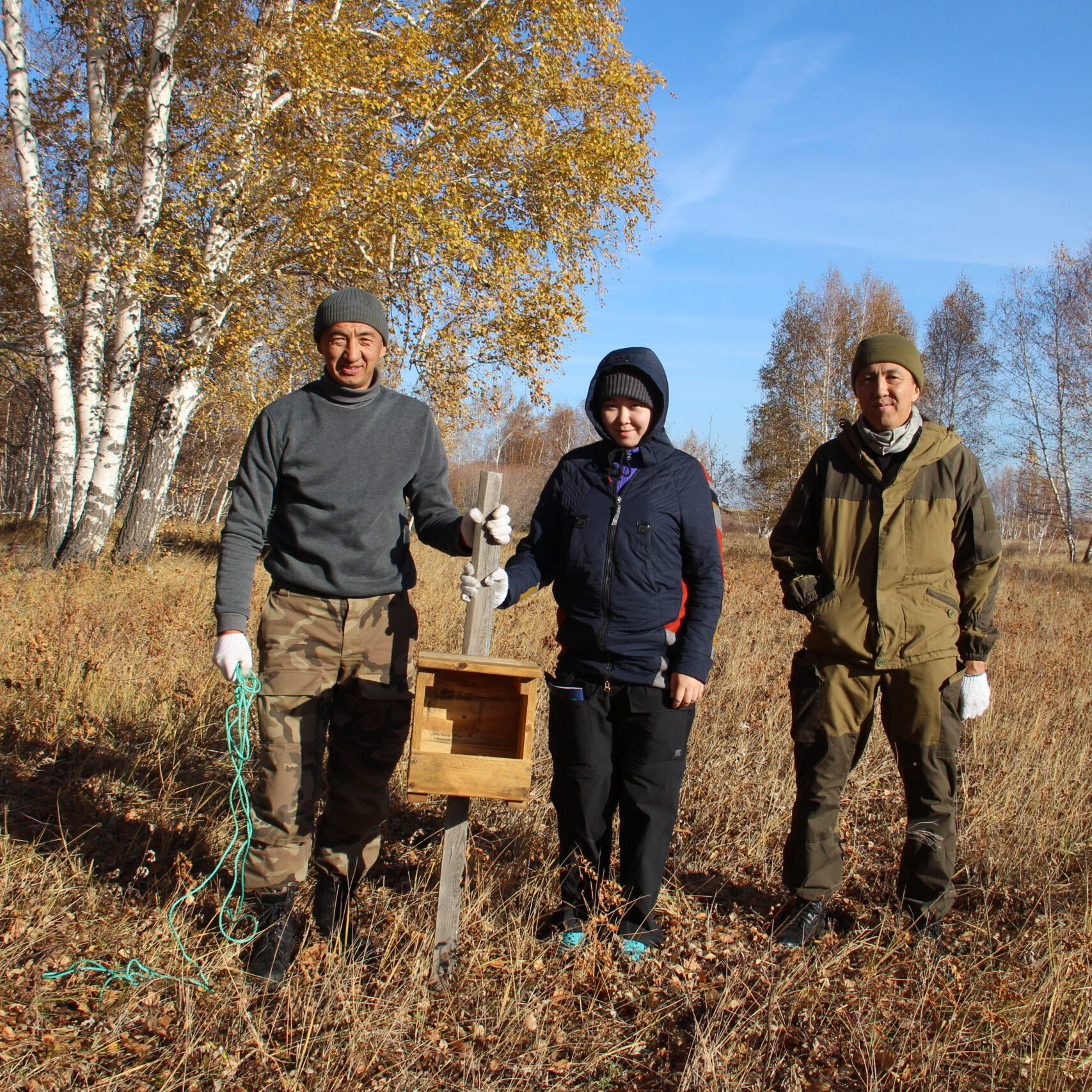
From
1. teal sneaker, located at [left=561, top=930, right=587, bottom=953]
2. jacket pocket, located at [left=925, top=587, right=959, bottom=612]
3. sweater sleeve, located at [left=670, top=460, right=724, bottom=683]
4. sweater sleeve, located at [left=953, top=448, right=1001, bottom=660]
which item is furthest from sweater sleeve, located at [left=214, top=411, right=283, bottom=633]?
sweater sleeve, located at [left=953, top=448, right=1001, bottom=660]

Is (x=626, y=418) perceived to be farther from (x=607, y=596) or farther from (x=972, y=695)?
(x=972, y=695)

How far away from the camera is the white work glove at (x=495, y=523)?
2.45 m

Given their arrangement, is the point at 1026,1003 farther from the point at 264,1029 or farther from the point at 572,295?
the point at 572,295

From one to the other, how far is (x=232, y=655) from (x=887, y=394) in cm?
241

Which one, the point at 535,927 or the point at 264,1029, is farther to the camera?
the point at 535,927

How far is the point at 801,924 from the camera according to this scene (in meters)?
2.93

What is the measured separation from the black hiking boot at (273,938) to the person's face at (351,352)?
1.71m

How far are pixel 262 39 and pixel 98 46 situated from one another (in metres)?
1.91

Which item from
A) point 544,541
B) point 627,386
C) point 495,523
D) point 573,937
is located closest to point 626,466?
point 627,386

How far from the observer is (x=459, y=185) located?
12.3m

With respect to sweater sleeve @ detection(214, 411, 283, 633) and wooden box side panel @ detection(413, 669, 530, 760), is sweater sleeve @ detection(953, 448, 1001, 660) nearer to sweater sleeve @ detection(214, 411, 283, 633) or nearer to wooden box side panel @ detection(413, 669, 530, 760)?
wooden box side panel @ detection(413, 669, 530, 760)

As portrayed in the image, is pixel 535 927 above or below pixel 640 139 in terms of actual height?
below

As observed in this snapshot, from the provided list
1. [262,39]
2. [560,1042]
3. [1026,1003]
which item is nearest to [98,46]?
[262,39]

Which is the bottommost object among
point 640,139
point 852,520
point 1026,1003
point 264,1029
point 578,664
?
point 264,1029
